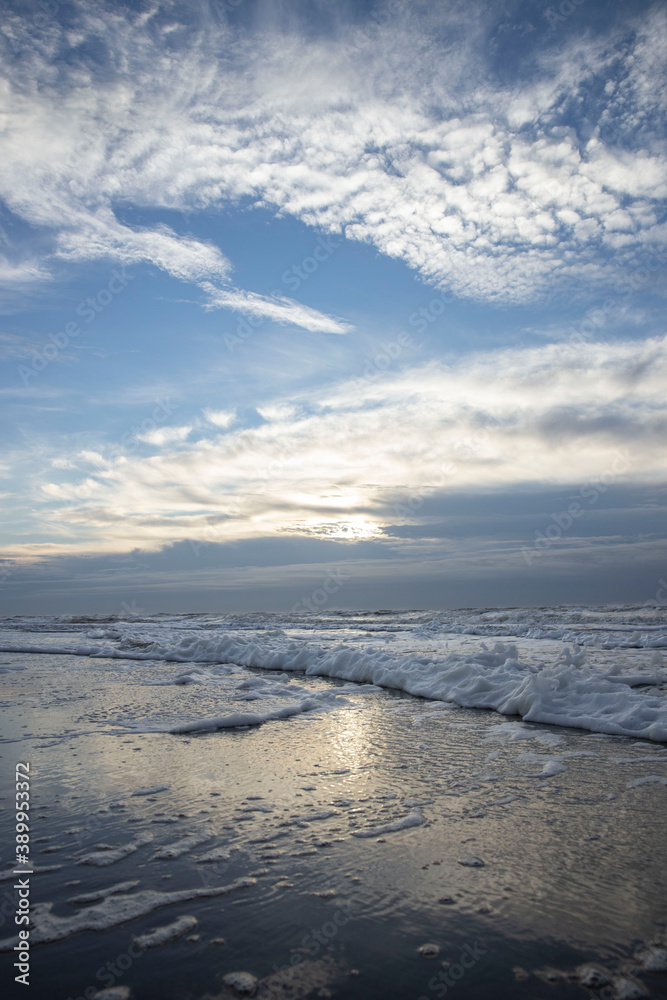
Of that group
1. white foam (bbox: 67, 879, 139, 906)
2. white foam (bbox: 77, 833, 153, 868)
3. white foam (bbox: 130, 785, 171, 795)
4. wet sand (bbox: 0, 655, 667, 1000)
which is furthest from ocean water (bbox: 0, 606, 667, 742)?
white foam (bbox: 67, 879, 139, 906)

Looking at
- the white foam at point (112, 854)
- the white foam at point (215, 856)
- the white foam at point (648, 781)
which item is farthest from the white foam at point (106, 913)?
the white foam at point (648, 781)

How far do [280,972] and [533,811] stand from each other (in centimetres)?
247

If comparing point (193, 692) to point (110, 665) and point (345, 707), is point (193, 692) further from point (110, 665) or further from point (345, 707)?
point (110, 665)

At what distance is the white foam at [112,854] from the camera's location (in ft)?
11.3

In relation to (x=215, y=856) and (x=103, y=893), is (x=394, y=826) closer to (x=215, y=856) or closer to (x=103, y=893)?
(x=215, y=856)

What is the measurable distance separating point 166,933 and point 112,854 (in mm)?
1021

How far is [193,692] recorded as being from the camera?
9.55 m

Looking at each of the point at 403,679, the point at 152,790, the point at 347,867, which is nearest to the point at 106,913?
the point at 347,867

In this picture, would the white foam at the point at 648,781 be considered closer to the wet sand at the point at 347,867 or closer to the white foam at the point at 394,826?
the wet sand at the point at 347,867

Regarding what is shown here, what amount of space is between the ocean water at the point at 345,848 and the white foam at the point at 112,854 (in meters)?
0.02

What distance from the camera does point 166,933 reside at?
2723 millimetres

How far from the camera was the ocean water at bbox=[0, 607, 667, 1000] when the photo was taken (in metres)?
2.46

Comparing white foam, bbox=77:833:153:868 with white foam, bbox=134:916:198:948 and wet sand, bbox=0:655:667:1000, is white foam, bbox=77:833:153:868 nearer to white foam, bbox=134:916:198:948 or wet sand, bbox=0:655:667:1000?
wet sand, bbox=0:655:667:1000

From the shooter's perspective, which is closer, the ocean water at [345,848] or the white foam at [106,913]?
the ocean water at [345,848]
